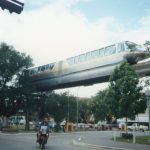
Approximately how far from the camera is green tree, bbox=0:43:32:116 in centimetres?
5803

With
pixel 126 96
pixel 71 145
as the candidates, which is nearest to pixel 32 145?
pixel 71 145

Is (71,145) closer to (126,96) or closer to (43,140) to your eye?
(43,140)

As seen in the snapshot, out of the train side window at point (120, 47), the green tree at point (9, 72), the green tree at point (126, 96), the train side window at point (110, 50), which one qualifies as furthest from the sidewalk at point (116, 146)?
the green tree at point (9, 72)

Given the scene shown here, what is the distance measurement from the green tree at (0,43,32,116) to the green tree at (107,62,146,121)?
26793 millimetres

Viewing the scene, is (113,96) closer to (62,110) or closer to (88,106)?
(62,110)

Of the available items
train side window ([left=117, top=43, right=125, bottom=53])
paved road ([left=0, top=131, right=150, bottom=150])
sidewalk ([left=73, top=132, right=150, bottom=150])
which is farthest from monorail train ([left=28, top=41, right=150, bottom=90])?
sidewalk ([left=73, top=132, right=150, bottom=150])

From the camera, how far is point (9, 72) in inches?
2293

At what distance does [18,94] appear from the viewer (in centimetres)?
5969

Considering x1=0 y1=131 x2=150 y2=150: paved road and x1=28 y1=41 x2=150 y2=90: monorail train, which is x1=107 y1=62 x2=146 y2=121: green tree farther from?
x1=0 y1=131 x2=150 y2=150: paved road

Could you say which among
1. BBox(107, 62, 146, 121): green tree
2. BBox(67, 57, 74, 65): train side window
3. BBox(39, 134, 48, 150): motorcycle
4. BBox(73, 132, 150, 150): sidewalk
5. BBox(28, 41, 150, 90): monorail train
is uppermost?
BBox(67, 57, 74, 65): train side window

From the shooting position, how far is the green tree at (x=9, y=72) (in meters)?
58.0

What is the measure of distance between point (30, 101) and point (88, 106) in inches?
1963

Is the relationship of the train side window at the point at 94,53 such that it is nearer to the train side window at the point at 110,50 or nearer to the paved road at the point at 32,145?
the train side window at the point at 110,50

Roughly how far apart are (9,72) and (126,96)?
93.3 feet
